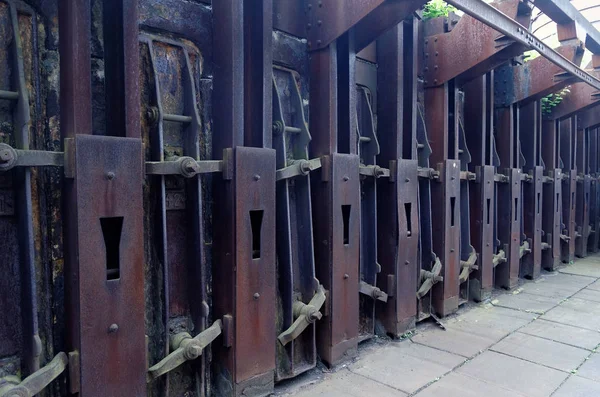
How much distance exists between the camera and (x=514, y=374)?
13.0ft

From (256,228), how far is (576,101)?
22.4 ft

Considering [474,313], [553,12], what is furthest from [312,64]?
[553,12]

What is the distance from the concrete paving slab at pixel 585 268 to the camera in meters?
8.37

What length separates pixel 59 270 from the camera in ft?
8.70

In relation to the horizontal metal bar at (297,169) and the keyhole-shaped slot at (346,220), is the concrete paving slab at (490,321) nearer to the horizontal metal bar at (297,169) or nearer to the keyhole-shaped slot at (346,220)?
the keyhole-shaped slot at (346,220)

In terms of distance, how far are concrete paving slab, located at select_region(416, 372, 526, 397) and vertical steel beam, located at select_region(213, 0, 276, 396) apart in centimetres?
119

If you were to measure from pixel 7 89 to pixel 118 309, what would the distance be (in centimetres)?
120

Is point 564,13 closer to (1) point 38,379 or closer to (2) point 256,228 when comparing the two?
(2) point 256,228

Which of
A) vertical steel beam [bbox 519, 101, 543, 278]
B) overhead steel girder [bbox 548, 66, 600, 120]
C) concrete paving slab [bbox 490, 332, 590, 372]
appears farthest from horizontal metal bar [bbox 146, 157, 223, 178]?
overhead steel girder [bbox 548, 66, 600, 120]

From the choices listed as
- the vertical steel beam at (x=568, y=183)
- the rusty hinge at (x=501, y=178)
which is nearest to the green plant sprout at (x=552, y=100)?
the vertical steel beam at (x=568, y=183)

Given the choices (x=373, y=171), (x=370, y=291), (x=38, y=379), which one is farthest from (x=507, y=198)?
(x=38, y=379)

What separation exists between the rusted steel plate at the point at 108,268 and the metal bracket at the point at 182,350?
146 mm

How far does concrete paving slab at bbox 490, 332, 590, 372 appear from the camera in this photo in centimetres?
423

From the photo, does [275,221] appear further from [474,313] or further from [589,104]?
[589,104]
